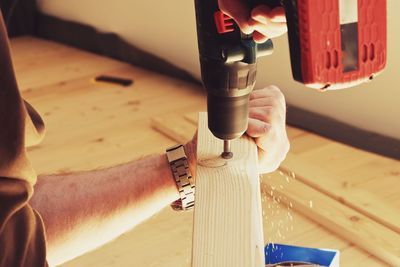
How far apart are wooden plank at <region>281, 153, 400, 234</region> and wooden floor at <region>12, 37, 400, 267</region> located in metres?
0.02

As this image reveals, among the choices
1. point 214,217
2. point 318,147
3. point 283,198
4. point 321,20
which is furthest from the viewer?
point 318,147

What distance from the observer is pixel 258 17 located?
0.60m

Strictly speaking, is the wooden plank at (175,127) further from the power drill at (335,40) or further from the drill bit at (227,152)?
the power drill at (335,40)

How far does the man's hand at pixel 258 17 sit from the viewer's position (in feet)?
1.96

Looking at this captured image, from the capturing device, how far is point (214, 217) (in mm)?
778

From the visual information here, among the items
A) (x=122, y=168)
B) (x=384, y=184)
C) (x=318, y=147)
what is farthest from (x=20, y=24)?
(x=122, y=168)

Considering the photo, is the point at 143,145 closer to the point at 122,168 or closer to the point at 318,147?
the point at 318,147

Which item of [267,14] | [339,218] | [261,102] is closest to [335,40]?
[267,14]

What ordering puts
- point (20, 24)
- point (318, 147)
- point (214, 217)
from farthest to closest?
point (20, 24), point (318, 147), point (214, 217)

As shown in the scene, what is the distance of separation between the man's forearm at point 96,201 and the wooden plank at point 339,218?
21.7 inches

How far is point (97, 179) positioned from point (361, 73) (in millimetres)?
559

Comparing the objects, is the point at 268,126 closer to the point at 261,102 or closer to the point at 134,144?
the point at 261,102

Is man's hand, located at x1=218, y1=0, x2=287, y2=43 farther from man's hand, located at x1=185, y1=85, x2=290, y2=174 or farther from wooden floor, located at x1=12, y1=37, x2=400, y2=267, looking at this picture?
wooden floor, located at x1=12, y1=37, x2=400, y2=267

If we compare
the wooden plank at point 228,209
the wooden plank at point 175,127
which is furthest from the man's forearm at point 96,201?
the wooden plank at point 175,127
